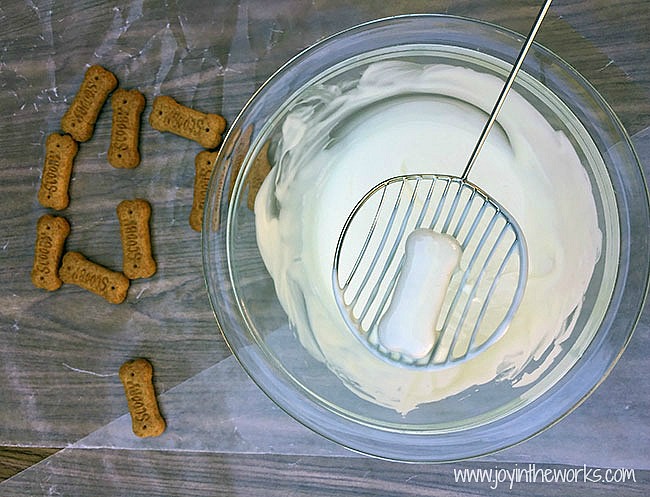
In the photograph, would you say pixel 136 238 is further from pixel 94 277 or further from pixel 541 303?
pixel 541 303

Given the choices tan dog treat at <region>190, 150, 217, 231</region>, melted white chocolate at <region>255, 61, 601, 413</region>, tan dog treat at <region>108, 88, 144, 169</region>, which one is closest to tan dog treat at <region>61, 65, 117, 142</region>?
tan dog treat at <region>108, 88, 144, 169</region>

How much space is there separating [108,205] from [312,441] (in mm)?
349

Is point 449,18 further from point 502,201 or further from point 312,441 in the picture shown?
point 312,441

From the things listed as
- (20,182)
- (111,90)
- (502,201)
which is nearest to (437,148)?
(502,201)

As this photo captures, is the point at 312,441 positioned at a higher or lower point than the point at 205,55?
lower

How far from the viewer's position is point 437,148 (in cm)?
66

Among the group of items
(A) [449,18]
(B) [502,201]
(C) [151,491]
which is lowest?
(C) [151,491]

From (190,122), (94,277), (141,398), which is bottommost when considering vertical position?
(141,398)

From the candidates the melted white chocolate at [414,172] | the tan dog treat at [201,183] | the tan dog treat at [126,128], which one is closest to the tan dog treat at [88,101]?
the tan dog treat at [126,128]

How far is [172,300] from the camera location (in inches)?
30.3

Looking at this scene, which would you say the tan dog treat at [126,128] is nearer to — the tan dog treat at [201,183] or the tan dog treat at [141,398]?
the tan dog treat at [201,183]

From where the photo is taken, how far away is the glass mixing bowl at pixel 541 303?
0.64 meters

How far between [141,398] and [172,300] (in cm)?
11

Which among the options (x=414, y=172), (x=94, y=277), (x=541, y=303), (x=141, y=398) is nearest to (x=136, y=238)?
(x=94, y=277)
